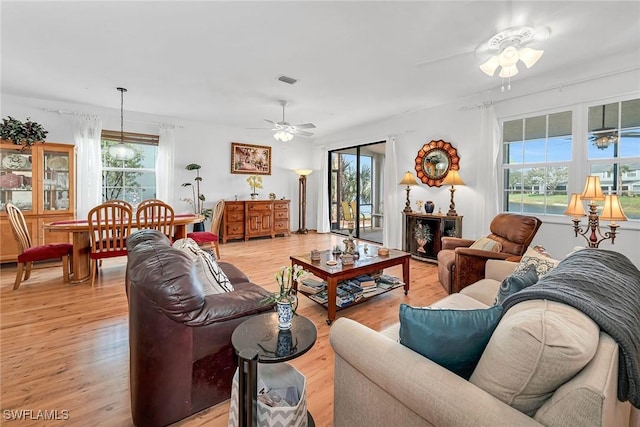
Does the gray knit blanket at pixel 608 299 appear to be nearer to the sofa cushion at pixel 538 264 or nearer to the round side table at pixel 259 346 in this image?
the sofa cushion at pixel 538 264

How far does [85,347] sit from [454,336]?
2.60 meters

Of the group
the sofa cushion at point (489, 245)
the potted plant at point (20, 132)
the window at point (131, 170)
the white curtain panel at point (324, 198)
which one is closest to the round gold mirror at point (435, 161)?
the sofa cushion at point (489, 245)

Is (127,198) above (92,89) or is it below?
below

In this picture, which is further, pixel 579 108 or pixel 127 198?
pixel 127 198

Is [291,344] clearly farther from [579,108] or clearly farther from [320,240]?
[320,240]

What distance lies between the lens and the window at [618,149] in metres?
3.17

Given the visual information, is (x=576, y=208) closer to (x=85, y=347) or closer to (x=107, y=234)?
(x=85, y=347)

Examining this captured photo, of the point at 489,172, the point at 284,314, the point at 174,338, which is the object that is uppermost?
the point at 489,172

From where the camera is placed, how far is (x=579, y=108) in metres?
3.47

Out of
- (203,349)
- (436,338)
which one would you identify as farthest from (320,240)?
(436,338)

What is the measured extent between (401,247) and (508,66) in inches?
139

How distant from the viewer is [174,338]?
138 cm

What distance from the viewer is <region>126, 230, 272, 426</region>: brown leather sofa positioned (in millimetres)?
1351

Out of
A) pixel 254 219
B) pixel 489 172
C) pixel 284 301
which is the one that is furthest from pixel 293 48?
pixel 254 219
